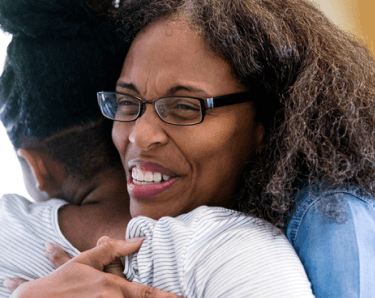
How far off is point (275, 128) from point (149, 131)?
43 centimetres

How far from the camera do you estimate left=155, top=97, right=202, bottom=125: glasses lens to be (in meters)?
1.27

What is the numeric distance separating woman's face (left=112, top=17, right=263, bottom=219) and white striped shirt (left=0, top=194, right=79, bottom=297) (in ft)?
1.06

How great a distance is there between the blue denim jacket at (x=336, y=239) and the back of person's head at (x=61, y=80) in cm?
89

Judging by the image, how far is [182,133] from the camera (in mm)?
1285

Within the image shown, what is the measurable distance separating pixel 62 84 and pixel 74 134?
8.9 inches

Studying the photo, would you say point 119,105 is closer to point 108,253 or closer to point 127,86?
point 127,86

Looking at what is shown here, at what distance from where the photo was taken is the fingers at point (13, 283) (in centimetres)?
131

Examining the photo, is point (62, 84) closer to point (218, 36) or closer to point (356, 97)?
point (218, 36)

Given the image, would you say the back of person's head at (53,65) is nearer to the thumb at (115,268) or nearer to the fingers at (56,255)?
the fingers at (56,255)

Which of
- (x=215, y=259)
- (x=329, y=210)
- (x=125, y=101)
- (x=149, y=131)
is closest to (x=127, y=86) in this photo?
(x=125, y=101)

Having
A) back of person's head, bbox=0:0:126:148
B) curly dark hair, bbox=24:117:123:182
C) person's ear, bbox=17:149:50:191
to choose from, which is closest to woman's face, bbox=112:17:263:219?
back of person's head, bbox=0:0:126:148

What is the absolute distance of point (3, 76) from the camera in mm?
1661

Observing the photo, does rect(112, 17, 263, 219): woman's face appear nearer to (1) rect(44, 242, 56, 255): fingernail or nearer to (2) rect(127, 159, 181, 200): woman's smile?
(2) rect(127, 159, 181, 200): woman's smile

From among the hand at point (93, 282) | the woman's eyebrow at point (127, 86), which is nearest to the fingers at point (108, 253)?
the hand at point (93, 282)
